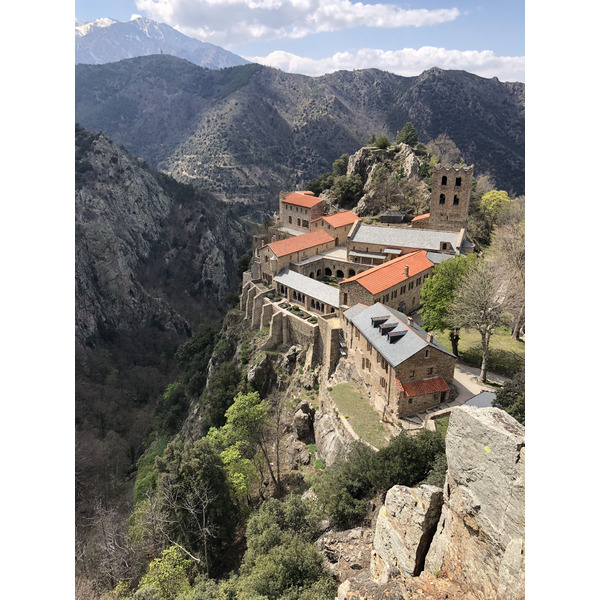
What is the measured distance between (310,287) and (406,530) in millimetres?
34152

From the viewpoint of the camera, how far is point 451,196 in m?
55.1

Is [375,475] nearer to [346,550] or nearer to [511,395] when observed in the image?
[346,550]

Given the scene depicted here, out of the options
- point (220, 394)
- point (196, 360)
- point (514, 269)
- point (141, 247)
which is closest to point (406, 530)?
point (514, 269)

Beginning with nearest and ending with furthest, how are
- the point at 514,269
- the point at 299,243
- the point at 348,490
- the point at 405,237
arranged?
the point at 348,490, the point at 514,269, the point at 405,237, the point at 299,243

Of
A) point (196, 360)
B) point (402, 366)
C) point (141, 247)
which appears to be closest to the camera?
point (402, 366)

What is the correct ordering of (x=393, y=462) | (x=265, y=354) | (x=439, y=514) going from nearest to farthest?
(x=439, y=514) < (x=393, y=462) < (x=265, y=354)

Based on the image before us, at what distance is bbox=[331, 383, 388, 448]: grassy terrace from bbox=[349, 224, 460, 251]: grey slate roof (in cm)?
2100

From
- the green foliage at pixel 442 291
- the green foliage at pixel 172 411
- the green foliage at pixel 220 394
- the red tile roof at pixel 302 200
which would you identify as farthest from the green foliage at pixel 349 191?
the green foliage at pixel 172 411

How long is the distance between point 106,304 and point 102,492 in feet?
207

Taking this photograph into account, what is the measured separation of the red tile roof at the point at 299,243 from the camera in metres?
52.7

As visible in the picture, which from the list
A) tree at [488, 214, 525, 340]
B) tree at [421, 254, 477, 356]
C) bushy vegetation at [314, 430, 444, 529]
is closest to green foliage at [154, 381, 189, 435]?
tree at [421, 254, 477, 356]
